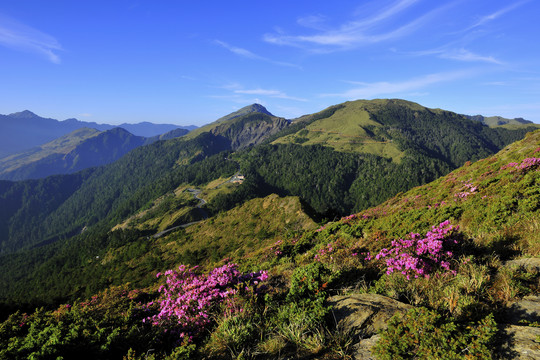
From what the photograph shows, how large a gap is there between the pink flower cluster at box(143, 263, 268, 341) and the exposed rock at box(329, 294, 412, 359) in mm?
2559

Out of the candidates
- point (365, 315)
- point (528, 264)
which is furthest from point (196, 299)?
point (528, 264)

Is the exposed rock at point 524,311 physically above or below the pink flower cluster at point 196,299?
above

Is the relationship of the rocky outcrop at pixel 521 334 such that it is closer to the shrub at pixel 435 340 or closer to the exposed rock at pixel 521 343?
the exposed rock at pixel 521 343

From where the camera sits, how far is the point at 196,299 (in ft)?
22.6

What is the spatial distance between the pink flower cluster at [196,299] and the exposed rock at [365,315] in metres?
2.56

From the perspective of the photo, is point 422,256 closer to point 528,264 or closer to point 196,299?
point 528,264

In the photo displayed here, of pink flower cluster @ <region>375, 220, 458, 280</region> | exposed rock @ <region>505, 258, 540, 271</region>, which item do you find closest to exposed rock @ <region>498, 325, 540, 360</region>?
pink flower cluster @ <region>375, 220, 458, 280</region>

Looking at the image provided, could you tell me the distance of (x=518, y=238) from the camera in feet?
28.2

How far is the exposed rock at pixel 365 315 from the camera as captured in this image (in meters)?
4.68

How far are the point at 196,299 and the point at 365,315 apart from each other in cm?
446

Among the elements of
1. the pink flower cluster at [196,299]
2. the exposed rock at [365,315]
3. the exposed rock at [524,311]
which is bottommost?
the pink flower cluster at [196,299]

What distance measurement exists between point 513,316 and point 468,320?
1.04 metres

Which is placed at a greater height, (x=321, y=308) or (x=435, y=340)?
(x=435, y=340)

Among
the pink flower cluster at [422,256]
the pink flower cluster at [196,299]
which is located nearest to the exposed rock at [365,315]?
the pink flower cluster at [422,256]
